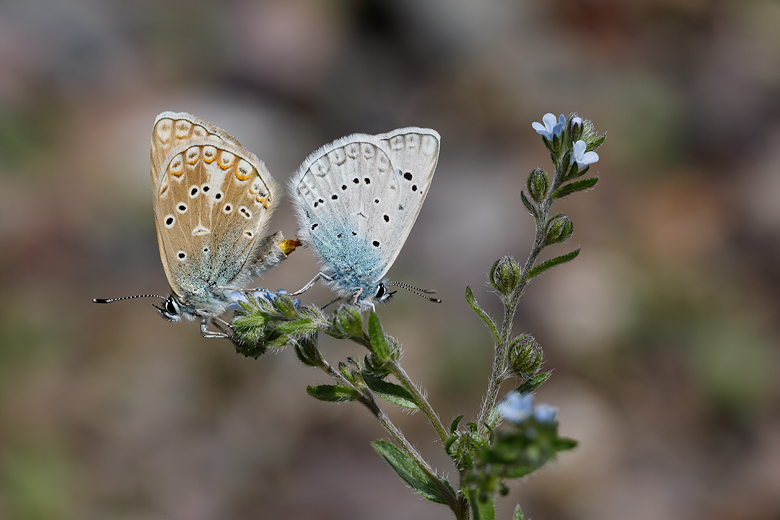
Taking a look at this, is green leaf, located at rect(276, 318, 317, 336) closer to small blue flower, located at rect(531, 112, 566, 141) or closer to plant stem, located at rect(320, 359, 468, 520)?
plant stem, located at rect(320, 359, 468, 520)

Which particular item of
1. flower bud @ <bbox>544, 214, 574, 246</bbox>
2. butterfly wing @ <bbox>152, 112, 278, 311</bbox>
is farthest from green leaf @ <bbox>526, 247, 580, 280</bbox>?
butterfly wing @ <bbox>152, 112, 278, 311</bbox>

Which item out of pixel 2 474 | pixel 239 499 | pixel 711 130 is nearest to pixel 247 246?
pixel 239 499

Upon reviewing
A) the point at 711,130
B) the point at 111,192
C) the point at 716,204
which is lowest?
the point at 111,192

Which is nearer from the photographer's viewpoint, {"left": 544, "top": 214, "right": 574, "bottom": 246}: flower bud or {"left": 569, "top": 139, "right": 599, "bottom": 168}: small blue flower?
{"left": 569, "top": 139, "right": 599, "bottom": 168}: small blue flower

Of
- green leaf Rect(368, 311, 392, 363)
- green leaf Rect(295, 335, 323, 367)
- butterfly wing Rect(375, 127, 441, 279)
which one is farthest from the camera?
butterfly wing Rect(375, 127, 441, 279)

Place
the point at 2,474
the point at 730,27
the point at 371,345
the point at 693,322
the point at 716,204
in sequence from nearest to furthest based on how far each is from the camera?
the point at 371,345, the point at 2,474, the point at 693,322, the point at 716,204, the point at 730,27

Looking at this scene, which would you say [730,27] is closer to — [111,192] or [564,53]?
[564,53]

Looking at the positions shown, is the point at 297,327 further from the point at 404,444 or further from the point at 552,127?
the point at 552,127
